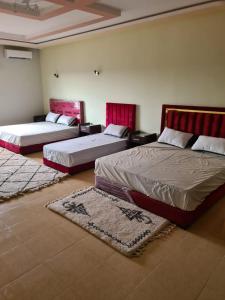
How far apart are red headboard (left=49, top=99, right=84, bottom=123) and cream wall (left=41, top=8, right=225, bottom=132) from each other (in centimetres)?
18

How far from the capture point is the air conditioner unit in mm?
6023

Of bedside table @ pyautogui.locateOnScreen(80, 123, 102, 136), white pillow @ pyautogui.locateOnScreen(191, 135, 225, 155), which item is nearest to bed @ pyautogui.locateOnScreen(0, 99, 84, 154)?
bedside table @ pyautogui.locateOnScreen(80, 123, 102, 136)

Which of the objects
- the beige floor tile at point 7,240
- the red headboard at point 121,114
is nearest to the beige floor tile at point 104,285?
the beige floor tile at point 7,240

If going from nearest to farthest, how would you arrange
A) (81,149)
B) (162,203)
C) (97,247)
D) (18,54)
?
(97,247), (162,203), (81,149), (18,54)

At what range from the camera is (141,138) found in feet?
14.4

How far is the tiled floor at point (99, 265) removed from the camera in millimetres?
1736

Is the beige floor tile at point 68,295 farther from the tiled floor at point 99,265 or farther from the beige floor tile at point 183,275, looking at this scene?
the beige floor tile at point 183,275

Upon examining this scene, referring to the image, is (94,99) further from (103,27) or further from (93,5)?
(93,5)

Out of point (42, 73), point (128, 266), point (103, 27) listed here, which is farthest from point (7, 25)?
point (128, 266)

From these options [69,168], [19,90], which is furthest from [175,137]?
[19,90]

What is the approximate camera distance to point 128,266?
198cm

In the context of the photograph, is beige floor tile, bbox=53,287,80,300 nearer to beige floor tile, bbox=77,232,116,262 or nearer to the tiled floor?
the tiled floor

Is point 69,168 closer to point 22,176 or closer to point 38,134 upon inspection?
point 22,176

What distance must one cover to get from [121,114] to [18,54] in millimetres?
3438
